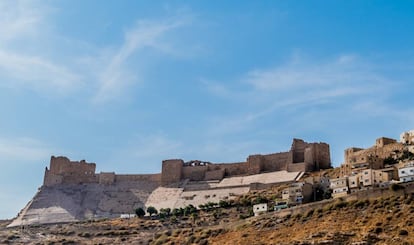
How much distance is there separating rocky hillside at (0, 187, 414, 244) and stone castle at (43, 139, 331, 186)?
13.2 metres

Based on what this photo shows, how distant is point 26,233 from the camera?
64.0m

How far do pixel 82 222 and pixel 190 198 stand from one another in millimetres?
12446

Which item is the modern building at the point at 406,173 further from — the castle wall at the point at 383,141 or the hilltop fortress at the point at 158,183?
the hilltop fortress at the point at 158,183

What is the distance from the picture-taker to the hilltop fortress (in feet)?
239

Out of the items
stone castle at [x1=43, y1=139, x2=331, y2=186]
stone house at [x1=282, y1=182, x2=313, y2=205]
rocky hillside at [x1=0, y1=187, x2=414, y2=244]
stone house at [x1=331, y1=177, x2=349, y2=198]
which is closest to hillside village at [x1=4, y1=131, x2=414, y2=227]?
stone castle at [x1=43, y1=139, x2=331, y2=186]

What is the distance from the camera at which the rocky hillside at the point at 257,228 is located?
132 ft

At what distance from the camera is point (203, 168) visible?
80375mm

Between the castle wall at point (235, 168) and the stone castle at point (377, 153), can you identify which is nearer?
the stone castle at point (377, 153)

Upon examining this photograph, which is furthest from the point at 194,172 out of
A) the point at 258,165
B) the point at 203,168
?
the point at 258,165

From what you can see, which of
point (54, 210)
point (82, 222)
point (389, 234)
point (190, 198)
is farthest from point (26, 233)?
point (389, 234)

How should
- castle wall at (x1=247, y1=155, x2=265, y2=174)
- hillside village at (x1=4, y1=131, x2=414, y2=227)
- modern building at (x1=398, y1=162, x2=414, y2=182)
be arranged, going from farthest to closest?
castle wall at (x1=247, y1=155, x2=265, y2=174)
hillside village at (x1=4, y1=131, x2=414, y2=227)
modern building at (x1=398, y1=162, x2=414, y2=182)

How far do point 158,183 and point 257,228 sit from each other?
33.3 meters

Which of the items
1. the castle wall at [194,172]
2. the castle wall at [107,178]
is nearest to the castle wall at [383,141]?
the castle wall at [194,172]

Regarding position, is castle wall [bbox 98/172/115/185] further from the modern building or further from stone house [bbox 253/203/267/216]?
the modern building
